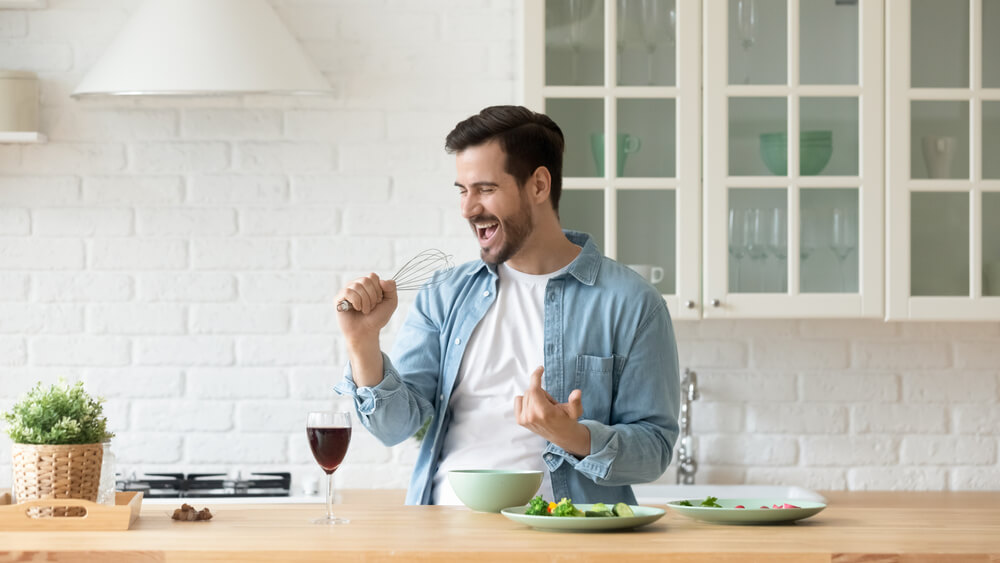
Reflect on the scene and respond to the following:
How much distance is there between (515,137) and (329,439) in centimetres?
87

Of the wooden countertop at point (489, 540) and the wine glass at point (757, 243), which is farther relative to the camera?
the wine glass at point (757, 243)

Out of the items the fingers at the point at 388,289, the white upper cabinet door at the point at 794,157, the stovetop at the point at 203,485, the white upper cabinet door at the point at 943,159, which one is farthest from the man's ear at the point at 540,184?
the stovetop at the point at 203,485

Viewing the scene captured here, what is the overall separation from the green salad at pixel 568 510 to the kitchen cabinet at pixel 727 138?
135 cm

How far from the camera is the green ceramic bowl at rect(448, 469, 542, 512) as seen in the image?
179 cm

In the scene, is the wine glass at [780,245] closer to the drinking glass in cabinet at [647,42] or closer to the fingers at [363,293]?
the drinking glass in cabinet at [647,42]

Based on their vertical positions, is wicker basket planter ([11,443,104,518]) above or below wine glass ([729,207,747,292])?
below

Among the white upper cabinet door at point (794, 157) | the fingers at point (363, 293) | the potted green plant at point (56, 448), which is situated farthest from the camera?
the white upper cabinet door at point (794, 157)

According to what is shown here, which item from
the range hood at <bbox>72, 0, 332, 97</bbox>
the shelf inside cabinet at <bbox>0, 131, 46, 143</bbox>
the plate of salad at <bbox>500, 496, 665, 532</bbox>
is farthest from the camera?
the shelf inside cabinet at <bbox>0, 131, 46, 143</bbox>

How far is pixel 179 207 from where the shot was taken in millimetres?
3283

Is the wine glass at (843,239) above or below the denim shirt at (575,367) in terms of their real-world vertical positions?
above

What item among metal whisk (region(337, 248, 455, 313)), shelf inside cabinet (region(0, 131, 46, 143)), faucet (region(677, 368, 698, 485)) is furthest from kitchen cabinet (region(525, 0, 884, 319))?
shelf inside cabinet (region(0, 131, 46, 143))

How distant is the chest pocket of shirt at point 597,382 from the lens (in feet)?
7.20

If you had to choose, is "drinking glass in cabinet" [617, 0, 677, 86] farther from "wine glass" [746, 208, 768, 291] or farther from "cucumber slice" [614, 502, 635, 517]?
"cucumber slice" [614, 502, 635, 517]

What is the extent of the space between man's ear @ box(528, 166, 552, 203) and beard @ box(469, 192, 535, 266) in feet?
0.23
